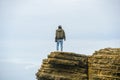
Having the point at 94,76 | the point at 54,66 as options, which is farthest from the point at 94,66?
the point at 54,66

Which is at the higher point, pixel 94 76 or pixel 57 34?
pixel 57 34

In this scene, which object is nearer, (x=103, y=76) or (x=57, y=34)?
(x=103, y=76)

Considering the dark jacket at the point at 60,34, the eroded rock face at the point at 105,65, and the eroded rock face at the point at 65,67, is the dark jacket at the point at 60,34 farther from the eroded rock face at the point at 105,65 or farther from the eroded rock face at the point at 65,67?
the eroded rock face at the point at 105,65

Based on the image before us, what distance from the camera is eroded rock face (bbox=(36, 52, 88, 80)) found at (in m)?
59.8

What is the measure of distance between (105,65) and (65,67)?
17.9 ft

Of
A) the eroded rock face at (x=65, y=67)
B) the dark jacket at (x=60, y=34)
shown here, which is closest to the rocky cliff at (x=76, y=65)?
the eroded rock face at (x=65, y=67)

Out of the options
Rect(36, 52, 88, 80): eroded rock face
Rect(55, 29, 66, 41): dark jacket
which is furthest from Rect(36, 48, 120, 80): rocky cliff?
Rect(55, 29, 66, 41): dark jacket

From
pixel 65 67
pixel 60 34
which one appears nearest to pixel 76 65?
pixel 65 67

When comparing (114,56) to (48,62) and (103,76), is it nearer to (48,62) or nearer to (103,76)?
(103,76)

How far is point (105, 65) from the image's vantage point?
58219 millimetres

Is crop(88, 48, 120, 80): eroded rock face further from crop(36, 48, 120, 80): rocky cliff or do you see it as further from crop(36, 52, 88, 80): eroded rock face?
crop(36, 52, 88, 80): eroded rock face

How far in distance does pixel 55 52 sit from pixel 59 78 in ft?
11.6

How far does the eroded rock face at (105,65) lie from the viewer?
189 feet

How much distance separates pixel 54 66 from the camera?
6019cm
